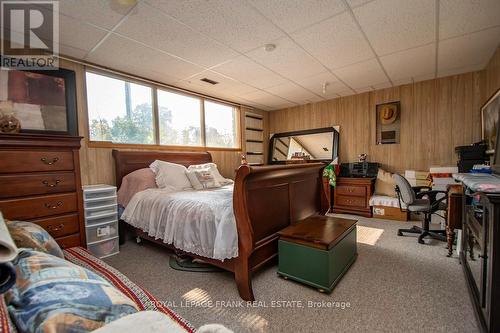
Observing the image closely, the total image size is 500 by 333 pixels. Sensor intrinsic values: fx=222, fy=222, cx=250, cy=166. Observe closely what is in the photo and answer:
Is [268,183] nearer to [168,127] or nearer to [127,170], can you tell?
[127,170]

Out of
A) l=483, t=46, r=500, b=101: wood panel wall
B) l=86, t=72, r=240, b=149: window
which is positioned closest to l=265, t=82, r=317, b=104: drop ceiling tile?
l=86, t=72, r=240, b=149: window

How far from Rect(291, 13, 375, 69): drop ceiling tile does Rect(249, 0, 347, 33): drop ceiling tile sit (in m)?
0.12

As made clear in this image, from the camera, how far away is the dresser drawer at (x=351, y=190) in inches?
167

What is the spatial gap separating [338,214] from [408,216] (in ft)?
3.74

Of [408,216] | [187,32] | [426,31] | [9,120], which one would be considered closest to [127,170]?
[9,120]

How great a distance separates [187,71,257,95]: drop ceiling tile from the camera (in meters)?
3.47

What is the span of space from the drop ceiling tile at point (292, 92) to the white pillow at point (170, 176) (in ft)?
7.36

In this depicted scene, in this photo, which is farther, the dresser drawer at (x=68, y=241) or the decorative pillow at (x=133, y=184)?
the decorative pillow at (x=133, y=184)

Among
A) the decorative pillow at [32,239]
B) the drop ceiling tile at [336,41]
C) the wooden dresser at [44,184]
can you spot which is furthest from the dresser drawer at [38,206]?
the drop ceiling tile at [336,41]

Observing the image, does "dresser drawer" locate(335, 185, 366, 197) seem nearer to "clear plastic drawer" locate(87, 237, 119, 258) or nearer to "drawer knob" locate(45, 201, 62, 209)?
"clear plastic drawer" locate(87, 237, 119, 258)

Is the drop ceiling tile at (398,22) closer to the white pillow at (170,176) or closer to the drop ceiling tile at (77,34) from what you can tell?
the drop ceiling tile at (77,34)

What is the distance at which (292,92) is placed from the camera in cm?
442

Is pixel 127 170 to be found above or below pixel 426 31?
below

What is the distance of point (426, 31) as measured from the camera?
2.35 metres
